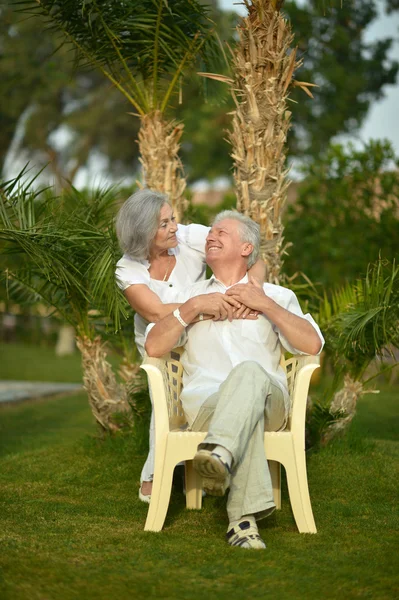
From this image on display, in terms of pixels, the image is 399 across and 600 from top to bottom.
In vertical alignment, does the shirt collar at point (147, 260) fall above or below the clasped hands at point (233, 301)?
above

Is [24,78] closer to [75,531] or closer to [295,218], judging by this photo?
[295,218]

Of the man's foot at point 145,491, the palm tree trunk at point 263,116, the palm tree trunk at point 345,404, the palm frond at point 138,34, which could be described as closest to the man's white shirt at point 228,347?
the man's foot at point 145,491

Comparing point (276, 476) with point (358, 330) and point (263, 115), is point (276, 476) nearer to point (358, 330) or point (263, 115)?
point (358, 330)

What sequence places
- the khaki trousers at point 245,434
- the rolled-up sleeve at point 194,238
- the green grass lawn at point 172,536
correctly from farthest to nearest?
1. the rolled-up sleeve at point 194,238
2. the khaki trousers at point 245,434
3. the green grass lawn at point 172,536

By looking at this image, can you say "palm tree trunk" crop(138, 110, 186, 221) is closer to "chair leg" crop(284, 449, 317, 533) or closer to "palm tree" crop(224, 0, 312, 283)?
"palm tree" crop(224, 0, 312, 283)

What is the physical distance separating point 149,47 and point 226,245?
272 centimetres

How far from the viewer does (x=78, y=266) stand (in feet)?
18.1

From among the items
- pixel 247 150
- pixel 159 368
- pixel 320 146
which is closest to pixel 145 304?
pixel 159 368

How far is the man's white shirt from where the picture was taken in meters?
4.10

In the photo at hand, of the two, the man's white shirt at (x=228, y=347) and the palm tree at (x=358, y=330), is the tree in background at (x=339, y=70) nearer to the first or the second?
the palm tree at (x=358, y=330)

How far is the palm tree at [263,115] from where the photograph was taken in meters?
5.48

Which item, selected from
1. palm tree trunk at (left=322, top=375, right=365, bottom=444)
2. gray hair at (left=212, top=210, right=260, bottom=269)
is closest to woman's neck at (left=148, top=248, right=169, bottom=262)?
gray hair at (left=212, top=210, right=260, bottom=269)

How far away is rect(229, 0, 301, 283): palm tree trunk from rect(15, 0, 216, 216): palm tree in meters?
0.83

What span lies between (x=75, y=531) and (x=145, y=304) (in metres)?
1.25
